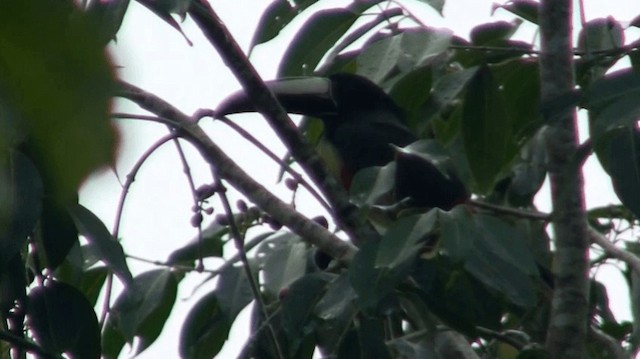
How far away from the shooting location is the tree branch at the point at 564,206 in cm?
193

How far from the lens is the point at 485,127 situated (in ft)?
6.90

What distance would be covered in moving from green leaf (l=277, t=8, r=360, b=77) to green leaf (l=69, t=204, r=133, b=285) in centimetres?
85

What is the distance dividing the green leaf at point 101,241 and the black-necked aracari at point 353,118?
1.65 meters

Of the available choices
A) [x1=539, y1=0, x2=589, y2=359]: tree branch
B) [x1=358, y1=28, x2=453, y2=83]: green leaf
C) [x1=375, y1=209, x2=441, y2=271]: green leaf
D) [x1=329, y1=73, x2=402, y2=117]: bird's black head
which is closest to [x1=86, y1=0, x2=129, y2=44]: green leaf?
[x1=375, y1=209, x2=441, y2=271]: green leaf

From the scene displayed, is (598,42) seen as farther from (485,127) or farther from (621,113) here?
(621,113)

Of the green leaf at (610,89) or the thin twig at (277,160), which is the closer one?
the green leaf at (610,89)

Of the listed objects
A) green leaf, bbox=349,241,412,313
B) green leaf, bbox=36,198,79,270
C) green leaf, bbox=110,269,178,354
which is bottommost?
green leaf, bbox=349,241,412,313

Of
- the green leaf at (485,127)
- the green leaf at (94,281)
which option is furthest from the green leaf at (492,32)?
the green leaf at (94,281)

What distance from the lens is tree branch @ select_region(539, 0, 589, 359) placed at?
1.93 m

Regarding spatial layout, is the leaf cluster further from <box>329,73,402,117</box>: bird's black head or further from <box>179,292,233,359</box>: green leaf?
<box>329,73,402,117</box>: bird's black head

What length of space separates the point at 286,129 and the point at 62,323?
2.02 feet

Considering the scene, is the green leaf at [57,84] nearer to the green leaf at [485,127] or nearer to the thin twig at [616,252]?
the green leaf at [485,127]

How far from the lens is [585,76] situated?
2217mm

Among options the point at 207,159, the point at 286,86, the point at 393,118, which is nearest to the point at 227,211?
the point at 207,159
